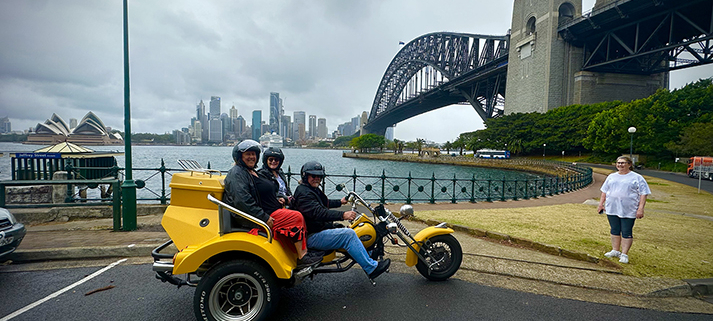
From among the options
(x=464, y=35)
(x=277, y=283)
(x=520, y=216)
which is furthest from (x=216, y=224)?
(x=464, y=35)

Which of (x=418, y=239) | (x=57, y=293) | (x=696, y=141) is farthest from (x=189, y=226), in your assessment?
(x=696, y=141)

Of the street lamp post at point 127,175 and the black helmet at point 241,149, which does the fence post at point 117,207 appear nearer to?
the street lamp post at point 127,175

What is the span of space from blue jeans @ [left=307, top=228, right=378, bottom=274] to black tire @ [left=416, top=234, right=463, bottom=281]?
902 millimetres

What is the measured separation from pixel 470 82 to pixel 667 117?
37786 mm

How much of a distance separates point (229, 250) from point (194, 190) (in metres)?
0.71

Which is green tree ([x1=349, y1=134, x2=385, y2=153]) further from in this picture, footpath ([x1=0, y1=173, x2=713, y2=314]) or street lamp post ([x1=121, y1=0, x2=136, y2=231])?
footpath ([x1=0, y1=173, x2=713, y2=314])

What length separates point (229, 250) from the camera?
3027 millimetres

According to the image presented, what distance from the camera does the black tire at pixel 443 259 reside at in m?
4.12

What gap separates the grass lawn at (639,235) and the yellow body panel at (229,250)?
15.9 ft

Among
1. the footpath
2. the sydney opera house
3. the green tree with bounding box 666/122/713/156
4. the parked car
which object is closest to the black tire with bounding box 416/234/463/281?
the footpath

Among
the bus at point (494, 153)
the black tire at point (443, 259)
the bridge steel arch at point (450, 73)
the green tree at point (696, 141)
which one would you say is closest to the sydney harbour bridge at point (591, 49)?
the bridge steel arch at point (450, 73)

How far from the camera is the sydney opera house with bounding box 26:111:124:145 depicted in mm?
14703

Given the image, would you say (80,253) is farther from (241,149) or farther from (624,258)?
(624,258)

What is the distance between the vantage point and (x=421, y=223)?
7695 millimetres
